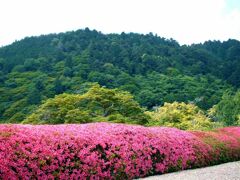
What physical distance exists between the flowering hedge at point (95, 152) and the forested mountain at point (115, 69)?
28541 mm

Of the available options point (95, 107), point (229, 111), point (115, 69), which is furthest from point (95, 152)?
point (115, 69)

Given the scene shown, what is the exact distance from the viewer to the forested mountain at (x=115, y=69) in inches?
2306

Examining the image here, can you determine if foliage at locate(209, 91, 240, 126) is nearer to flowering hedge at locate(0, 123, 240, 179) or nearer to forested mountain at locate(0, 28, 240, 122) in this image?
forested mountain at locate(0, 28, 240, 122)

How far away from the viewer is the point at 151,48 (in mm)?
87000

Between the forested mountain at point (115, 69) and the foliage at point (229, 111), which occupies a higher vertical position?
the forested mountain at point (115, 69)

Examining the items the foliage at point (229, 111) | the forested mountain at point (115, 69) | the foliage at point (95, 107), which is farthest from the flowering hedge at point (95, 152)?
the forested mountain at point (115, 69)

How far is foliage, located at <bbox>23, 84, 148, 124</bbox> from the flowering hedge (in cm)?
899

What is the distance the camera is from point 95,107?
2559 centimetres

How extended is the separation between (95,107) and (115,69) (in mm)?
43164

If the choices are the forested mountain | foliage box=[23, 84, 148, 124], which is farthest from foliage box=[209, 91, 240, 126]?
the forested mountain

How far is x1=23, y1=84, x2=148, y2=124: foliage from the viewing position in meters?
24.4

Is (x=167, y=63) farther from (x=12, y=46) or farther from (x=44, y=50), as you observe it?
(x=12, y=46)

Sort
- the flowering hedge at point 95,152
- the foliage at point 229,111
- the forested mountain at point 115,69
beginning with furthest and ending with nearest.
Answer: the forested mountain at point 115,69
the foliage at point 229,111
the flowering hedge at point 95,152

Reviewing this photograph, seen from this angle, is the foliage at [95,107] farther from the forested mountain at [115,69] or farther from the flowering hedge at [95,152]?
the forested mountain at [115,69]
